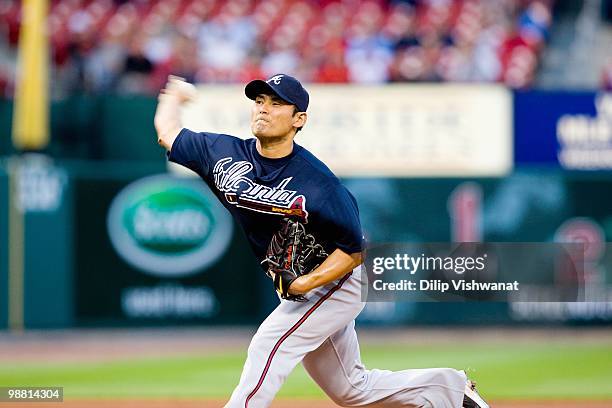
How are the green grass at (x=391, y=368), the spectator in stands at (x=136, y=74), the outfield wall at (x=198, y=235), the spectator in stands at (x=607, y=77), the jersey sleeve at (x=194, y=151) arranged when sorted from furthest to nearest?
the spectator in stands at (x=607, y=77)
the spectator in stands at (x=136, y=74)
the outfield wall at (x=198, y=235)
the green grass at (x=391, y=368)
the jersey sleeve at (x=194, y=151)

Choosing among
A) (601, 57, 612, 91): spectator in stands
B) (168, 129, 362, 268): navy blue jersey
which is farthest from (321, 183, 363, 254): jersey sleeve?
(601, 57, 612, 91): spectator in stands

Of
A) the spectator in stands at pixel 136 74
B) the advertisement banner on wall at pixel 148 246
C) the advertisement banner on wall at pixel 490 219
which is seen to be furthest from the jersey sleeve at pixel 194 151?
the spectator in stands at pixel 136 74

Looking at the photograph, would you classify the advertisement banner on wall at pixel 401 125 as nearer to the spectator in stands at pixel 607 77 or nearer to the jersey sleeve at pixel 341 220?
the spectator in stands at pixel 607 77

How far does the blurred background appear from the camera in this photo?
1245 centimetres

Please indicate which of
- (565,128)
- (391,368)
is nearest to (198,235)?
(391,368)

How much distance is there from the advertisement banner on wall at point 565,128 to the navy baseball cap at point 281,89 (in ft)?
27.6

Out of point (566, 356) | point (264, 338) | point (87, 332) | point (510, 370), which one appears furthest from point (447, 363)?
point (264, 338)

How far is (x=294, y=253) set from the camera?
213 inches

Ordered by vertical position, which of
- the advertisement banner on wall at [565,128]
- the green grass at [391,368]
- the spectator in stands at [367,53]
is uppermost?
the spectator in stands at [367,53]

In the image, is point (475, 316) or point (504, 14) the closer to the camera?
point (475, 316)

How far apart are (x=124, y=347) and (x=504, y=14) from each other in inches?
318

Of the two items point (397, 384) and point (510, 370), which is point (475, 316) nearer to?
point (510, 370)

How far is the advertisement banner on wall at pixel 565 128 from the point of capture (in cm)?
1340

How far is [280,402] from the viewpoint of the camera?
8492 mm
